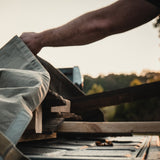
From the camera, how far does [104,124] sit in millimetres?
2682

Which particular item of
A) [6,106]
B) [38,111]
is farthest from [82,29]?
[38,111]

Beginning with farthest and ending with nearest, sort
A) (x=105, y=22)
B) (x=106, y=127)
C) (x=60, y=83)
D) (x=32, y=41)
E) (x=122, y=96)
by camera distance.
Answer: (x=60, y=83)
(x=106, y=127)
(x=122, y=96)
(x=32, y=41)
(x=105, y=22)

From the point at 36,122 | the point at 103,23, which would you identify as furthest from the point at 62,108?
the point at 103,23

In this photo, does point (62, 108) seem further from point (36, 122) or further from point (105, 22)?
point (105, 22)

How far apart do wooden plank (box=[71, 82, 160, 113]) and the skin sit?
964 millimetres

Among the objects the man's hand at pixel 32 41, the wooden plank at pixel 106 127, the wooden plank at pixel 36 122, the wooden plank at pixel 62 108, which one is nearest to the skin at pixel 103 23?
the man's hand at pixel 32 41

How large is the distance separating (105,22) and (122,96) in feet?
3.70

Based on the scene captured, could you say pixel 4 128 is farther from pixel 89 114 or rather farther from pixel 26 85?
Result: pixel 89 114

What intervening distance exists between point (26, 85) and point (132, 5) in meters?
0.74

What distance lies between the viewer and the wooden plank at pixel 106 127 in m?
2.66

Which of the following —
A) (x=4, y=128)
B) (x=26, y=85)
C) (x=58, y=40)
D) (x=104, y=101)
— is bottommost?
(x=104, y=101)

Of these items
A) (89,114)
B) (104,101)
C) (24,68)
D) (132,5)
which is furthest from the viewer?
(89,114)

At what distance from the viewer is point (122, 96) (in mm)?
2295

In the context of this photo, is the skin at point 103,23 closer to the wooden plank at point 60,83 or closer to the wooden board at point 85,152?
the wooden board at point 85,152
